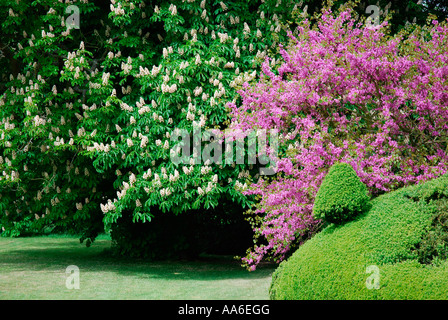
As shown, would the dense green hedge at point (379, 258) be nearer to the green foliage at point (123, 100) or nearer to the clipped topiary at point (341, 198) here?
the clipped topiary at point (341, 198)

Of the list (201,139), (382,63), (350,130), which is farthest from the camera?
(201,139)

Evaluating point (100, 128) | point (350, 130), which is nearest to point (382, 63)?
point (350, 130)

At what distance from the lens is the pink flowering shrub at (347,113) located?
29.2 feet

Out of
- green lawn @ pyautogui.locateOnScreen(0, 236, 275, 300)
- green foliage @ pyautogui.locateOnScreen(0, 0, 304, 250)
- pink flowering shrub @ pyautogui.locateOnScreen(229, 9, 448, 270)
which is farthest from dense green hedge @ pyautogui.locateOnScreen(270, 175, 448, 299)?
green foliage @ pyautogui.locateOnScreen(0, 0, 304, 250)

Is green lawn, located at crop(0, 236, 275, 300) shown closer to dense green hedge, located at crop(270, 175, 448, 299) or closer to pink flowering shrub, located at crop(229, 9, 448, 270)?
pink flowering shrub, located at crop(229, 9, 448, 270)

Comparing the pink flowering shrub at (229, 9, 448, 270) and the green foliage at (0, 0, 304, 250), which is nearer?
the pink flowering shrub at (229, 9, 448, 270)

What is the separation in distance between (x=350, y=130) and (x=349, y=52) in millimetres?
1353

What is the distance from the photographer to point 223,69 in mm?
11578

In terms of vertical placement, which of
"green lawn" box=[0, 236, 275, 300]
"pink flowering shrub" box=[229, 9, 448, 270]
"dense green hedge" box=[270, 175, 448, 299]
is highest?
"pink flowering shrub" box=[229, 9, 448, 270]

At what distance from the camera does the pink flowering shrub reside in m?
8.90

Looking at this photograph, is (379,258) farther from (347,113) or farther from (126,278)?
(126,278)

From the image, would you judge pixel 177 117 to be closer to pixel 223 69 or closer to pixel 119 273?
pixel 223 69

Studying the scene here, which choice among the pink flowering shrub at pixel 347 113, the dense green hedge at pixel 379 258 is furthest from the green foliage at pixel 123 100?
the dense green hedge at pixel 379 258

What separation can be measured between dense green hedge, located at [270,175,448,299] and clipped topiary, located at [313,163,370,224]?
0.42ft
